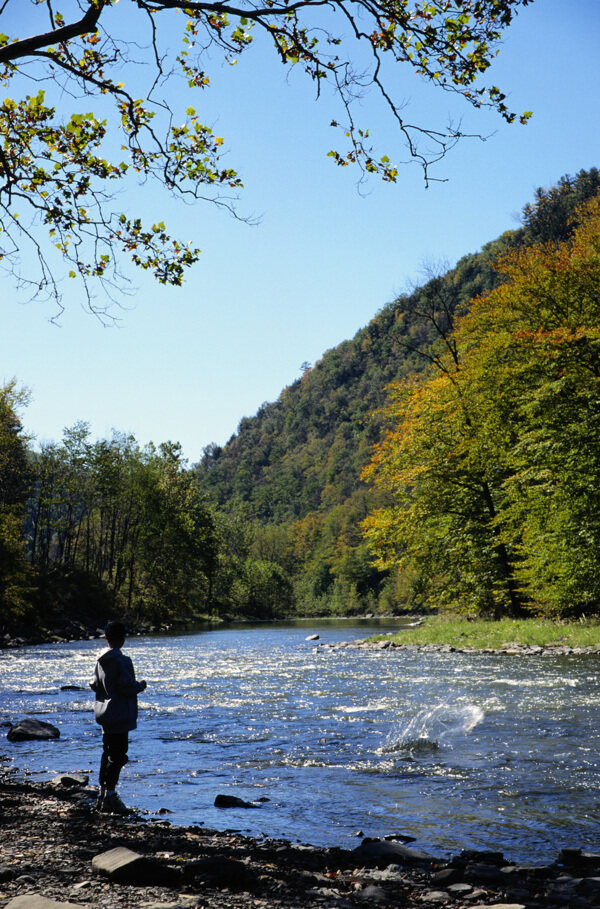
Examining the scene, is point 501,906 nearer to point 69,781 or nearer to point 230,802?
point 230,802

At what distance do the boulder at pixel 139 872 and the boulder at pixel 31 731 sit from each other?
7.68 m

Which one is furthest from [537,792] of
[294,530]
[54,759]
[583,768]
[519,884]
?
[294,530]

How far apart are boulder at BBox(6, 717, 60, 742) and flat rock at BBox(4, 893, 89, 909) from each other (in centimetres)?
842

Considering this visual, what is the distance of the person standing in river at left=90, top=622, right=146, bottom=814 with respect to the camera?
771cm

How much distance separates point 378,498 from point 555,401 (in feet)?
353

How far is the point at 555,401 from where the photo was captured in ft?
78.1

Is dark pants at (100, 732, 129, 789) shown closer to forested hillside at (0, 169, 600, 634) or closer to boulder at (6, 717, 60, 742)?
boulder at (6, 717, 60, 742)

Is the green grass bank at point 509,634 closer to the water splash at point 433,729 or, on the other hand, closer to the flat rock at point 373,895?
the water splash at point 433,729

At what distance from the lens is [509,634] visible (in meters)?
26.2

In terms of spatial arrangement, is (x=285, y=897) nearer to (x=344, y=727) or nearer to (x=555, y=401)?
(x=344, y=727)

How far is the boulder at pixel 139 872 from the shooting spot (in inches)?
193

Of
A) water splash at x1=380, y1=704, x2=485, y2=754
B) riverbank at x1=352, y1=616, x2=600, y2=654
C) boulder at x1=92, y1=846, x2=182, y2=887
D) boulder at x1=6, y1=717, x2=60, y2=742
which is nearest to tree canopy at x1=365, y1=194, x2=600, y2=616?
riverbank at x1=352, y1=616, x2=600, y2=654

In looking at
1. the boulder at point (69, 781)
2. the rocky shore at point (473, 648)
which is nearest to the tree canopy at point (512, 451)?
the rocky shore at point (473, 648)

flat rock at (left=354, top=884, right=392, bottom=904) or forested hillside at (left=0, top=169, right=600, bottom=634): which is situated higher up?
forested hillside at (left=0, top=169, right=600, bottom=634)
